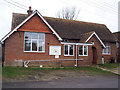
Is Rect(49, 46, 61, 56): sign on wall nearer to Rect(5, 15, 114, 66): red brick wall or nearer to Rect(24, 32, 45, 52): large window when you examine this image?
Rect(5, 15, 114, 66): red brick wall

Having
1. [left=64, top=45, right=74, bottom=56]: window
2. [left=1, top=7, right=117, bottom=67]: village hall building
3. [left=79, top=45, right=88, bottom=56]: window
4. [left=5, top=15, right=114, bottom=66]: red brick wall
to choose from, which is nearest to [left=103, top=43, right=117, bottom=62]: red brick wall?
[left=1, top=7, right=117, bottom=67]: village hall building

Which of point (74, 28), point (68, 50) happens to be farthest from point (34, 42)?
point (74, 28)

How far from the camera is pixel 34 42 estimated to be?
16922 millimetres

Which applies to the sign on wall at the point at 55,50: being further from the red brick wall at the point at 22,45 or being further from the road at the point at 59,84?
the road at the point at 59,84

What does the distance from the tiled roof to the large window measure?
371 centimetres

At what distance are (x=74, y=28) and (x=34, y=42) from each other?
9.48 m

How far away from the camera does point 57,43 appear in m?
18.0

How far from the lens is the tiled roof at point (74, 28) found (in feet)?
69.4

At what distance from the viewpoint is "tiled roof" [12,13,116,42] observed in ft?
69.4

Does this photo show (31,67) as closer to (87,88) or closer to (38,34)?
(38,34)

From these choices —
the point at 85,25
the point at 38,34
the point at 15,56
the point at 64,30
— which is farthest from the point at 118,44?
the point at 15,56

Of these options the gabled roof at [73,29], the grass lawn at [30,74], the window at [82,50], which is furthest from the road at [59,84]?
the gabled roof at [73,29]

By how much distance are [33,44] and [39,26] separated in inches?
91.0

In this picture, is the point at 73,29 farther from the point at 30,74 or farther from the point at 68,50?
the point at 30,74
